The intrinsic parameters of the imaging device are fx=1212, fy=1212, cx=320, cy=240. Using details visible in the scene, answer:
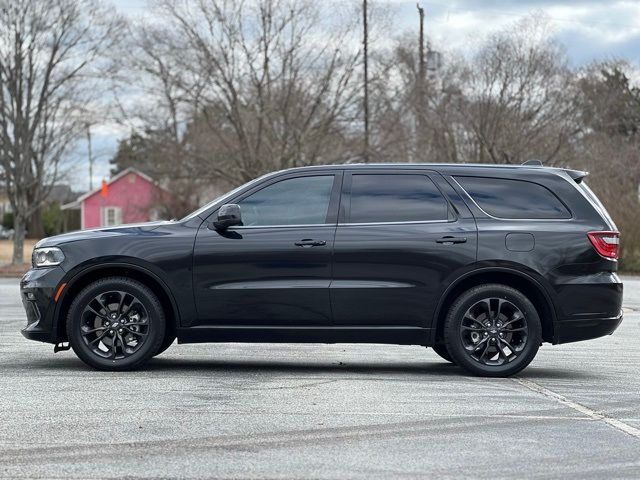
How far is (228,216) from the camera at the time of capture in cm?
963

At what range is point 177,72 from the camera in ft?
131

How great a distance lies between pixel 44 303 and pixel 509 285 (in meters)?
3.80

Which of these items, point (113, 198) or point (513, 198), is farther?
point (113, 198)

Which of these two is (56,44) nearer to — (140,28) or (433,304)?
(140,28)

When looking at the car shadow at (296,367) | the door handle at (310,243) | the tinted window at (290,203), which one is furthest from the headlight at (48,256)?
the door handle at (310,243)

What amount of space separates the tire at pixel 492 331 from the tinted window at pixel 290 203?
1.38m

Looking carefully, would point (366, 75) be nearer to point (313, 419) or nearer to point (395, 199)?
point (395, 199)

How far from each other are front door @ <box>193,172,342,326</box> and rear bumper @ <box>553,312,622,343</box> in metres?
1.89

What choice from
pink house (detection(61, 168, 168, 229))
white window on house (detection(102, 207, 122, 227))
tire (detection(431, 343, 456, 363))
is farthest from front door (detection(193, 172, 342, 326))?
white window on house (detection(102, 207, 122, 227))

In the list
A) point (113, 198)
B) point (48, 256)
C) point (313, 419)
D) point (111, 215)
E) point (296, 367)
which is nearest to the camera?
point (313, 419)

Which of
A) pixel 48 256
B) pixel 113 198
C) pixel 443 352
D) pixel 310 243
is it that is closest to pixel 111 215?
pixel 113 198

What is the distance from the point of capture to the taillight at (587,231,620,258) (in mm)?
9820

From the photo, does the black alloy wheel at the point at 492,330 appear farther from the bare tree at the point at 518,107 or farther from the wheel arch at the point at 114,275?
the bare tree at the point at 518,107

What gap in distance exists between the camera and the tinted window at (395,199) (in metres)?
9.91
